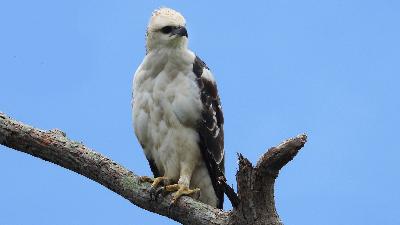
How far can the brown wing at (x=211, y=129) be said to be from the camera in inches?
317

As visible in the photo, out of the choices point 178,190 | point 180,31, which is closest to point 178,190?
point 178,190

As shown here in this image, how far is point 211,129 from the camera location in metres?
8.09

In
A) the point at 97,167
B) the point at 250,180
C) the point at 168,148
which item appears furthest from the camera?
the point at 168,148

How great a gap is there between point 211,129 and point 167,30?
1179mm

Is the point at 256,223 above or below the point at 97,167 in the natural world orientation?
below

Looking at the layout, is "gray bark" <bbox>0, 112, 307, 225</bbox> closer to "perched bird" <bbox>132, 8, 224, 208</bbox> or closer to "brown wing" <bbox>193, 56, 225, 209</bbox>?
"perched bird" <bbox>132, 8, 224, 208</bbox>

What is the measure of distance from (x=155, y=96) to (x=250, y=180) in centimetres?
226

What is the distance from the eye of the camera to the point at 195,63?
8219 millimetres

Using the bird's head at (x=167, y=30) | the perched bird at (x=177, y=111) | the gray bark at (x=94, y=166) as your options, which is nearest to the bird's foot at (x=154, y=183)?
the gray bark at (x=94, y=166)

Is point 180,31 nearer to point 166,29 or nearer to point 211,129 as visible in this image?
point 166,29

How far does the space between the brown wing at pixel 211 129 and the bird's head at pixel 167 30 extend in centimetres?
32

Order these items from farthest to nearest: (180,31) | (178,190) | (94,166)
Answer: (180,31) → (178,190) → (94,166)

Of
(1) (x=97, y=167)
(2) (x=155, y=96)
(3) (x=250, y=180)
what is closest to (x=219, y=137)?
(2) (x=155, y=96)

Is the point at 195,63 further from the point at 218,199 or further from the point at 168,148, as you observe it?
the point at 218,199
